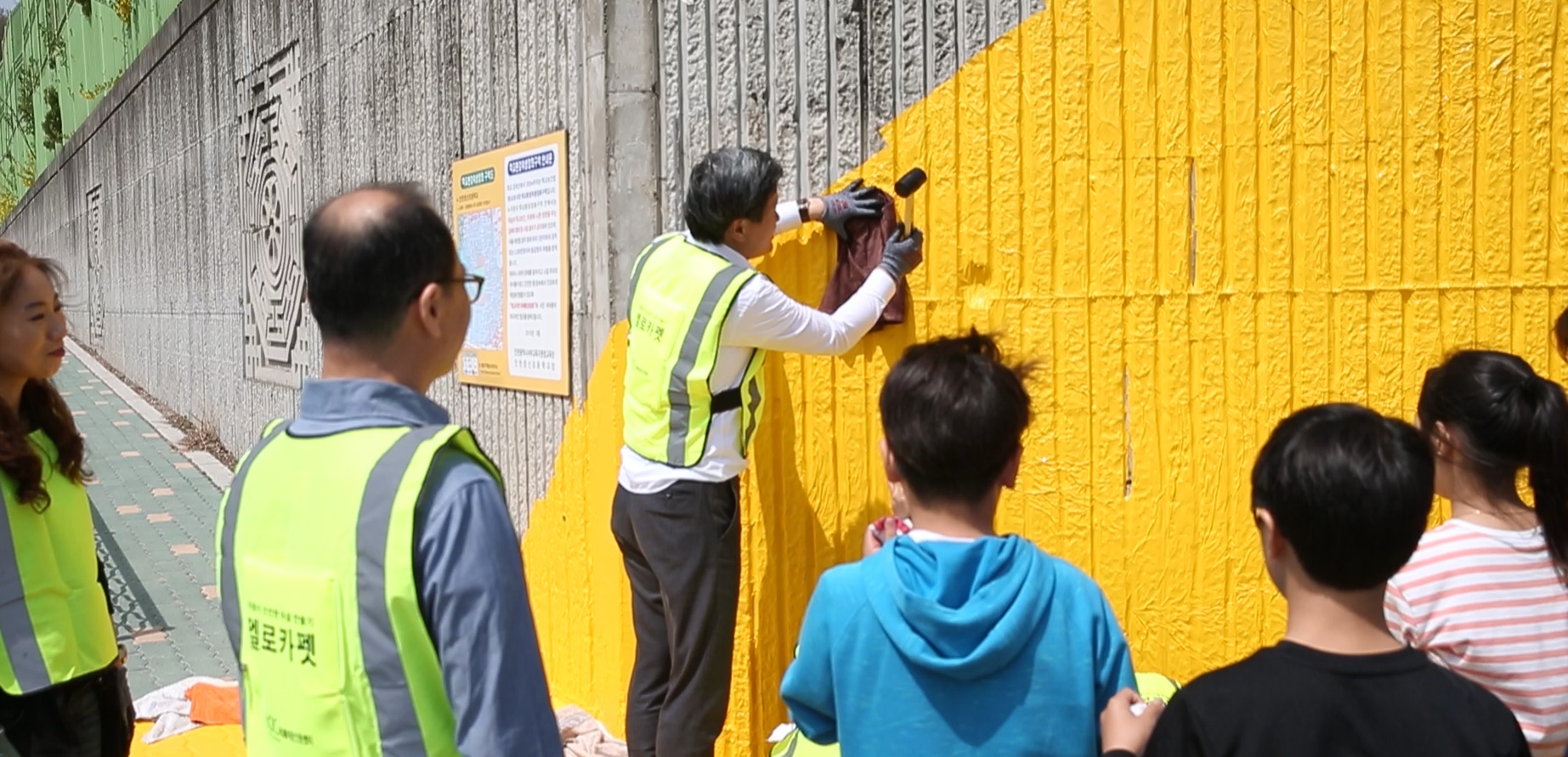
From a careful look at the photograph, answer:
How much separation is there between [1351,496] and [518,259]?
11.7 feet

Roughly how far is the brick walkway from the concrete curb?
0.9 inches

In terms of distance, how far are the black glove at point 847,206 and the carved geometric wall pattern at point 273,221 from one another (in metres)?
4.80

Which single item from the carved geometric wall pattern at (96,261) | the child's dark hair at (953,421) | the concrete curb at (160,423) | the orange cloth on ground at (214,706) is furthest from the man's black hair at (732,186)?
the carved geometric wall pattern at (96,261)

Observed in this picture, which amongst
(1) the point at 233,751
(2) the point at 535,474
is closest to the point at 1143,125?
(2) the point at 535,474

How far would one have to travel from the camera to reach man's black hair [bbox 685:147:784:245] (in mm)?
3420

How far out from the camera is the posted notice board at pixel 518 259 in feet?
14.6

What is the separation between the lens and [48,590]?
2.76 m

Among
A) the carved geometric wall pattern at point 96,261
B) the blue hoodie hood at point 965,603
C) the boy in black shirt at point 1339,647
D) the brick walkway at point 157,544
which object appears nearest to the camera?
the boy in black shirt at point 1339,647

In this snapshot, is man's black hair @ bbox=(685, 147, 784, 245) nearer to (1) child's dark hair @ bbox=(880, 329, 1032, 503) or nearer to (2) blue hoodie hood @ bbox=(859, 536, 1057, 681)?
(1) child's dark hair @ bbox=(880, 329, 1032, 503)

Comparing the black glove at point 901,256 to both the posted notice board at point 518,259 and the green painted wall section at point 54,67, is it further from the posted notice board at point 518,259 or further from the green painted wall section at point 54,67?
the green painted wall section at point 54,67

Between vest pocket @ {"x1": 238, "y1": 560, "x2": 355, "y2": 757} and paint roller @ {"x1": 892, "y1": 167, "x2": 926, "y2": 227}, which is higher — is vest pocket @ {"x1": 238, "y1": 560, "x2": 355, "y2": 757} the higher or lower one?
the lower one

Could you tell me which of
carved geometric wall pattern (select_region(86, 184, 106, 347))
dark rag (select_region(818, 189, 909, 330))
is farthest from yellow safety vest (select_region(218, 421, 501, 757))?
carved geometric wall pattern (select_region(86, 184, 106, 347))

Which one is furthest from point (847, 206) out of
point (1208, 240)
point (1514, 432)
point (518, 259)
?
point (1514, 432)

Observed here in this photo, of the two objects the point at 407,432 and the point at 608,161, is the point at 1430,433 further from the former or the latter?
the point at 608,161
